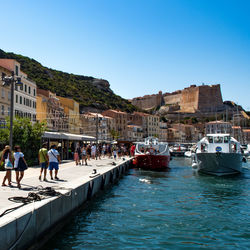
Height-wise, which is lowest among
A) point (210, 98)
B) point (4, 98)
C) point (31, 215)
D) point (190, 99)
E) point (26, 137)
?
point (31, 215)

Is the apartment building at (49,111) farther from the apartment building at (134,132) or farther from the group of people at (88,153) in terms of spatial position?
the apartment building at (134,132)

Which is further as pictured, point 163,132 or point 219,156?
point 163,132

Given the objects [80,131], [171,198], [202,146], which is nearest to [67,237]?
[171,198]

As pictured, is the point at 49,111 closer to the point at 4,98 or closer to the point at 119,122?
the point at 4,98

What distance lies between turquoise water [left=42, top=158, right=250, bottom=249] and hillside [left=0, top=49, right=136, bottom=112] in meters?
93.4

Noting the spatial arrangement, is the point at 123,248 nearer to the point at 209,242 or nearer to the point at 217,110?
the point at 209,242

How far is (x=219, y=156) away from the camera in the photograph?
27.7 metres

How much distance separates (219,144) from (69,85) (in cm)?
11124

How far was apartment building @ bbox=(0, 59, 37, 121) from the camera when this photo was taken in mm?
Answer: 44125

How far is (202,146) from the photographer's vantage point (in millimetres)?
30969

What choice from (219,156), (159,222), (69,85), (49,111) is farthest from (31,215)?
(69,85)

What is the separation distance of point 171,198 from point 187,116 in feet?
565

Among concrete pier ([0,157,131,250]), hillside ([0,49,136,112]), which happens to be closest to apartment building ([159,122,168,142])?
hillside ([0,49,136,112])

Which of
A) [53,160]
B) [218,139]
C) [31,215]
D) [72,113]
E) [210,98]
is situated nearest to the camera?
[31,215]
